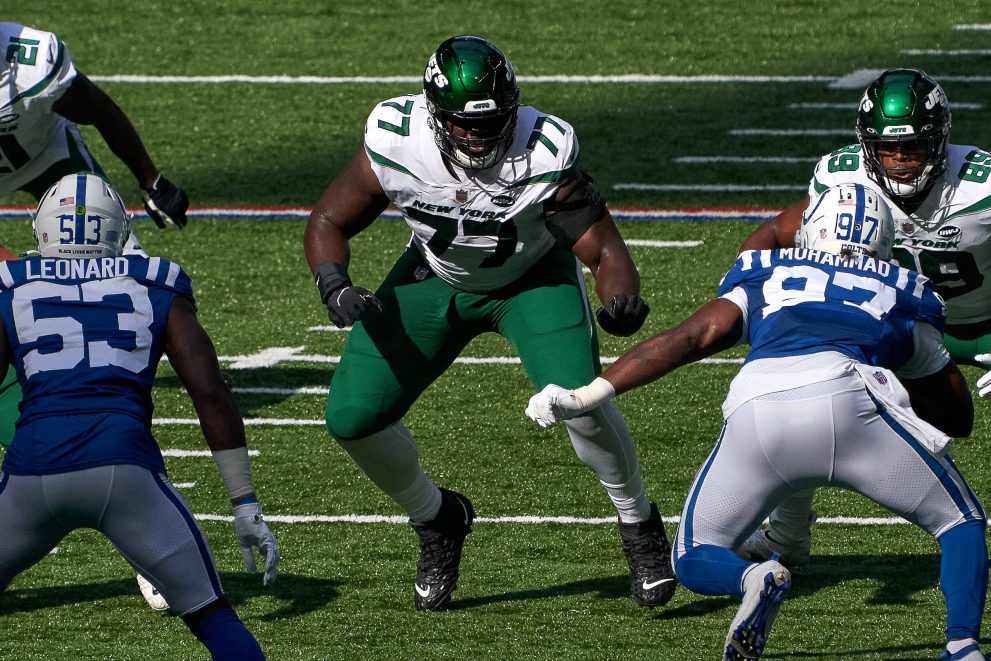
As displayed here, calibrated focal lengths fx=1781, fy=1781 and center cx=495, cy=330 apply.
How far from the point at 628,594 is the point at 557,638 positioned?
1.38ft

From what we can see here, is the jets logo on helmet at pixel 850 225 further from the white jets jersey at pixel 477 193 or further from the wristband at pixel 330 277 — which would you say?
the wristband at pixel 330 277

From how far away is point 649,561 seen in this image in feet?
15.8

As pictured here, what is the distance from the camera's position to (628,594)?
4930mm

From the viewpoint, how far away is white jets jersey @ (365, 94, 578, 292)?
4773 mm

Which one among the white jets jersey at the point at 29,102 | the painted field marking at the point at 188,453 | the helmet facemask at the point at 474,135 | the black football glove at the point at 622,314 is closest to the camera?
the black football glove at the point at 622,314

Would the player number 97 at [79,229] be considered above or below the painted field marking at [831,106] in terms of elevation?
above

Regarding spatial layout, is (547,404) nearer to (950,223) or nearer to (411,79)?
(950,223)

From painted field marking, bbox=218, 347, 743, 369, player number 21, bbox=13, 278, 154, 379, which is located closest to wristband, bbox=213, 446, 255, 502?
player number 21, bbox=13, 278, 154, 379

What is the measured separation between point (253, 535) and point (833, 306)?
54.5 inches

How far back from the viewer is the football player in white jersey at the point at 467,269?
15.4 ft

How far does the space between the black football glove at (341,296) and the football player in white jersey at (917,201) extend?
104 centimetres

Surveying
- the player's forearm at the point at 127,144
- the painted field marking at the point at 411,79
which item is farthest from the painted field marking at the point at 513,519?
the painted field marking at the point at 411,79

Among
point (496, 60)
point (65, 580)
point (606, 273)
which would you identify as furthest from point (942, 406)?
point (65, 580)

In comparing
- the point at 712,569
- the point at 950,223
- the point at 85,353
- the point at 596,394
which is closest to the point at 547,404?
the point at 596,394
